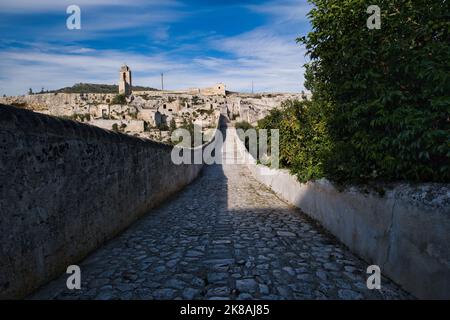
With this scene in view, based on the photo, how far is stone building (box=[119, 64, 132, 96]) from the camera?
92375 millimetres

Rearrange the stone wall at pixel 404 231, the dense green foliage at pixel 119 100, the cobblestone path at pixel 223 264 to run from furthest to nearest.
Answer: the dense green foliage at pixel 119 100 → the cobblestone path at pixel 223 264 → the stone wall at pixel 404 231

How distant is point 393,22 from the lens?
3414mm

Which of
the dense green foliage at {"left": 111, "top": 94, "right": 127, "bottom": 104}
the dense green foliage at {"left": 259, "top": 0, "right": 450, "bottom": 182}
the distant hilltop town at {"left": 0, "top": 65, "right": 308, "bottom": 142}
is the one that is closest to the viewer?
the dense green foliage at {"left": 259, "top": 0, "right": 450, "bottom": 182}

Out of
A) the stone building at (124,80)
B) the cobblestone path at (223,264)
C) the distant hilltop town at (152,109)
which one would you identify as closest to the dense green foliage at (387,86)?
the cobblestone path at (223,264)

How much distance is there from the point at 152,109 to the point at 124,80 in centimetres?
2786

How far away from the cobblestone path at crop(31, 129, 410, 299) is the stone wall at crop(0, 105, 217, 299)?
1.14 ft

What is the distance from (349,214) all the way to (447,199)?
71.4 inches

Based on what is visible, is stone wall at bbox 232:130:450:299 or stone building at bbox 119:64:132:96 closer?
stone wall at bbox 232:130:450:299

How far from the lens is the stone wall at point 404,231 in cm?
259

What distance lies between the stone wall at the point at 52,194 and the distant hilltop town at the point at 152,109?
4528 cm

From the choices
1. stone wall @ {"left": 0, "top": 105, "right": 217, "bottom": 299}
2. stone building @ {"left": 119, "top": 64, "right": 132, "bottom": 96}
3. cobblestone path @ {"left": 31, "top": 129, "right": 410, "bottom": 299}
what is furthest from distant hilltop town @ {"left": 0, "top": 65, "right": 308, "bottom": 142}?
stone wall @ {"left": 0, "top": 105, "right": 217, "bottom": 299}

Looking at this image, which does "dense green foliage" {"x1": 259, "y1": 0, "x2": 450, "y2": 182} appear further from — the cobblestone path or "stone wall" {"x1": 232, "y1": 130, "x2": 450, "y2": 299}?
the cobblestone path

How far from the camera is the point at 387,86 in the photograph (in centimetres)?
346

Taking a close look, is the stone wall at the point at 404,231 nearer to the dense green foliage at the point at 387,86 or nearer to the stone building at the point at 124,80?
the dense green foliage at the point at 387,86
